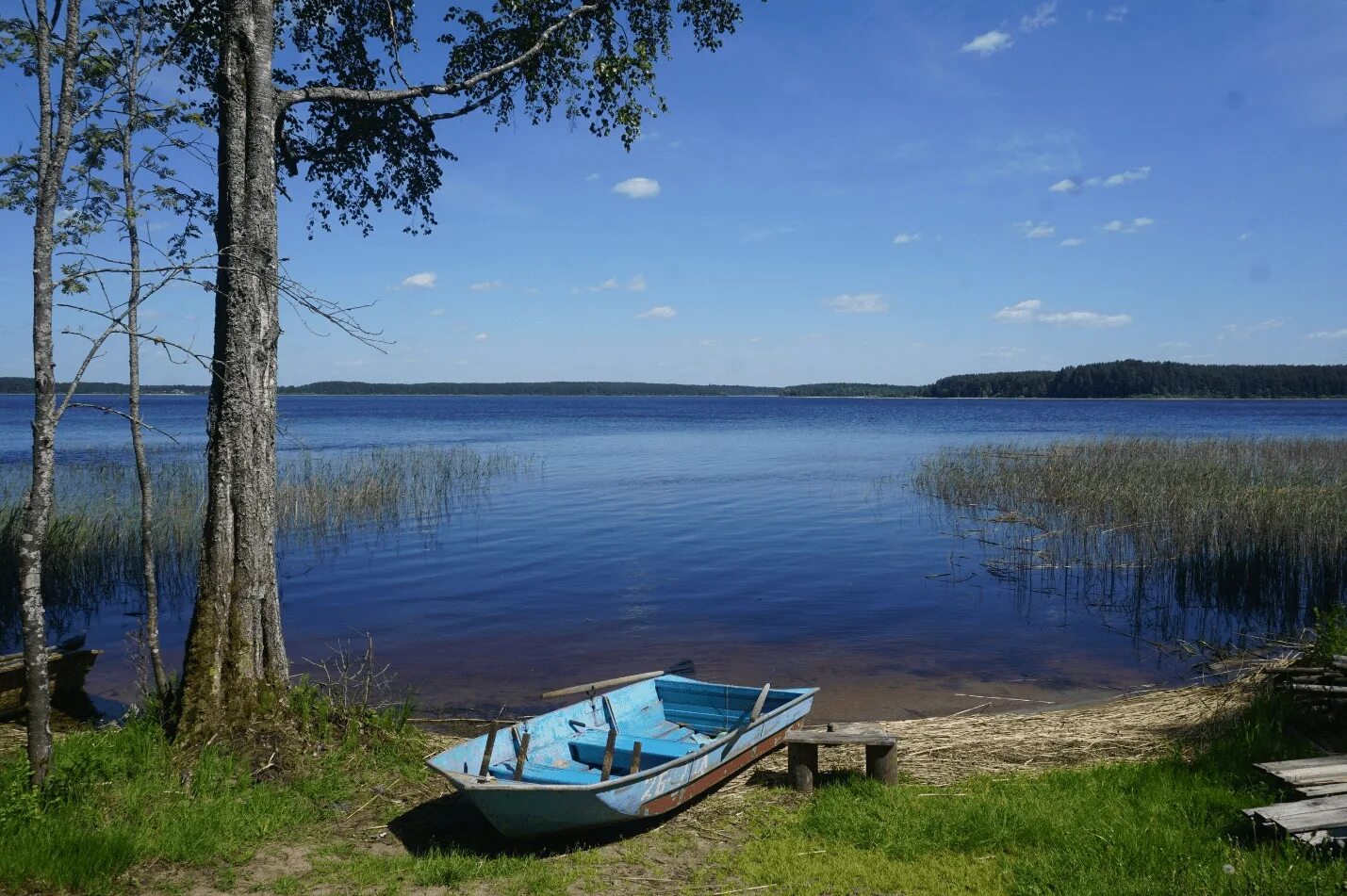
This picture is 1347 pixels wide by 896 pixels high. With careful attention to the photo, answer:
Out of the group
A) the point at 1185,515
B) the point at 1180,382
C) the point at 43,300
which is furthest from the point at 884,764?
the point at 1180,382

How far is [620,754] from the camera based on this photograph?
7.20 meters

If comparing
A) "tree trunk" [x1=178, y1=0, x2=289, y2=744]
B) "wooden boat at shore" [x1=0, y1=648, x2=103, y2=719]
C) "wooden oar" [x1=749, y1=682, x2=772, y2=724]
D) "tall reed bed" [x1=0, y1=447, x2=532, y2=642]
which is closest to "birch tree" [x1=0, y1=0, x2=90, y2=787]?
"tree trunk" [x1=178, y1=0, x2=289, y2=744]

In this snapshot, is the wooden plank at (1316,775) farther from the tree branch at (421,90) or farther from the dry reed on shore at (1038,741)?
the tree branch at (421,90)

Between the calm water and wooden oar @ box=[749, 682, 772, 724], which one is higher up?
wooden oar @ box=[749, 682, 772, 724]

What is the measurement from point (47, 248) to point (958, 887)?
20.4 ft

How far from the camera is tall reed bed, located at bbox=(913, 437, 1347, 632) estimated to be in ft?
49.2

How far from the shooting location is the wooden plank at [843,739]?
6.79m

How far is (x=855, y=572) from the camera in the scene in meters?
16.8

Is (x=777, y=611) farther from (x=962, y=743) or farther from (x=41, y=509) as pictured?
(x=41, y=509)

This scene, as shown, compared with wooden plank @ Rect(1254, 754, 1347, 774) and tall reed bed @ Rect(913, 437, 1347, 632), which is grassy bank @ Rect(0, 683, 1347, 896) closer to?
wooden plank @ Rect(1254, 754, 1347, 774)

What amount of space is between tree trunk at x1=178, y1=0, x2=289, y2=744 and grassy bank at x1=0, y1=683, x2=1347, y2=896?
1.84ft

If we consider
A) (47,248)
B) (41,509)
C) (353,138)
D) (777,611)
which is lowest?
(777,611)

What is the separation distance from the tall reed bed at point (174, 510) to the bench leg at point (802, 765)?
38.3 feet

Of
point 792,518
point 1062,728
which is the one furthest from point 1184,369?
point 1062,728
